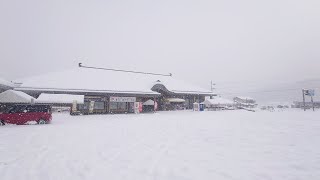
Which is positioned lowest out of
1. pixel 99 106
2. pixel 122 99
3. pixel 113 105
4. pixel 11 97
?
pixel 99 106

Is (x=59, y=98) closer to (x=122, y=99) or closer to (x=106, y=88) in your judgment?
(x=106, y=88)

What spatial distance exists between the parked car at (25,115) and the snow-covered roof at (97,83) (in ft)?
27.3

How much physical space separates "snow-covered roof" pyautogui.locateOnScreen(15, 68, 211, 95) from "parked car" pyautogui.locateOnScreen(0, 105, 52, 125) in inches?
327

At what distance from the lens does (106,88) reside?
2608 cm

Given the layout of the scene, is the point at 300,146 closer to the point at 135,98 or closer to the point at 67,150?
the point at 67,150

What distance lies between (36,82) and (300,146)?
79.2 feet

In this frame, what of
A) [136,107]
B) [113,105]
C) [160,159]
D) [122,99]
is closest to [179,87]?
[136,107]

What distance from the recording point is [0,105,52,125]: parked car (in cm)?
1413

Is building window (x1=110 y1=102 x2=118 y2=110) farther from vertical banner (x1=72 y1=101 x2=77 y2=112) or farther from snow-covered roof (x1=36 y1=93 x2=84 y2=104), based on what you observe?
vertical banner (x1=72 y1=101 x2=77 y2=112)

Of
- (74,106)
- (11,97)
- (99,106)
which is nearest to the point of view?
(11,97)

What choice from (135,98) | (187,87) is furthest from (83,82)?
(187,87)

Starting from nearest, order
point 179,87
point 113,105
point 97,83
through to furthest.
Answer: point 97,83
point 113,105
point 179,87

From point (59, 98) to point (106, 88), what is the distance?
560 cm

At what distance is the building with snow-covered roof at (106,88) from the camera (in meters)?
23.4
